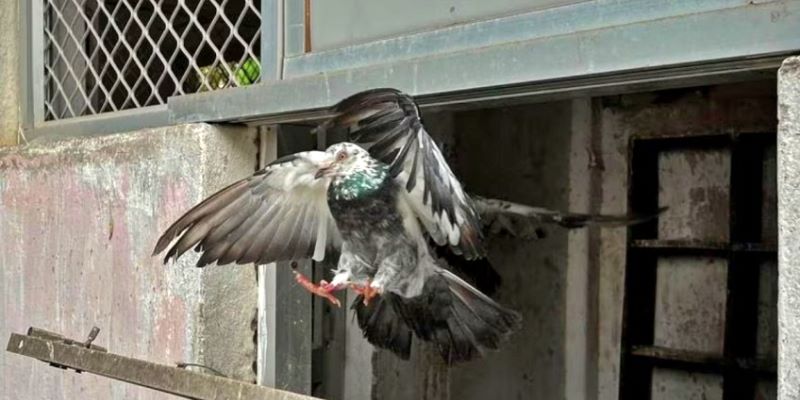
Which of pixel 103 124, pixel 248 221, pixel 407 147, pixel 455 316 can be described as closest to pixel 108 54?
pixel 103 124

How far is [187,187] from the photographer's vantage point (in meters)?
2.82

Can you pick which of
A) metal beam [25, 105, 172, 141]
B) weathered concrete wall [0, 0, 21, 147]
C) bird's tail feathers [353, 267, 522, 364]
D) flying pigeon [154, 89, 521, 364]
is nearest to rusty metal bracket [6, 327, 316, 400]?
flying pigeon [154, 89, 521, 364]

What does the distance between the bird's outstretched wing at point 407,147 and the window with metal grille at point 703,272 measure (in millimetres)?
2207

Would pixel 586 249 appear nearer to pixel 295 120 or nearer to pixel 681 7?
pixel 295 120

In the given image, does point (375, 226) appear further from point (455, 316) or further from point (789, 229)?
point (789, 229)

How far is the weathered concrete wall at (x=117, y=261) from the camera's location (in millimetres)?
2826

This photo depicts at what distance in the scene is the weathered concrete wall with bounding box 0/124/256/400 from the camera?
9.27ft

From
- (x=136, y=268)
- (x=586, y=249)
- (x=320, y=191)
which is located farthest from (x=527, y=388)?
(x=320, y=191)

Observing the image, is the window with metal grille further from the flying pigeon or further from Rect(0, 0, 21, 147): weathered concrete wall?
Rect(0, 0, 21, 147): weathered concrete wall

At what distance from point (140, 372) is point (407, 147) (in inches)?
39.7

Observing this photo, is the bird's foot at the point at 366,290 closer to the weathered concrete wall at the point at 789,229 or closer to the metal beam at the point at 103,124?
the weathered concrete wall at the point at 789,229

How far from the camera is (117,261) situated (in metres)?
3.09

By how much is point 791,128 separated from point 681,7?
314 millimetres

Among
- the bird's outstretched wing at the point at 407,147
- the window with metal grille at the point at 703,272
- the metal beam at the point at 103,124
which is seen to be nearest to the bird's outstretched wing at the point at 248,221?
the bird's outstretched wing at the point at 407,147
